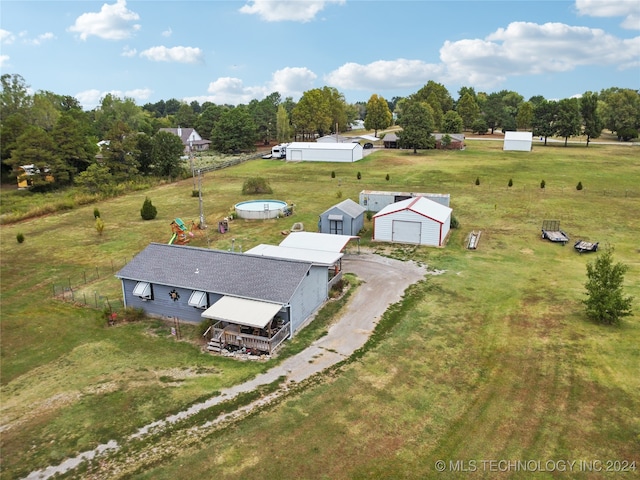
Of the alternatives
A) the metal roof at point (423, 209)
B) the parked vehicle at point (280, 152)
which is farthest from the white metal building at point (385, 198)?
the parked vehicle at point (280, 152)

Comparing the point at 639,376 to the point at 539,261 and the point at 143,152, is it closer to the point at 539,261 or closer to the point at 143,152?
the point at 539,261

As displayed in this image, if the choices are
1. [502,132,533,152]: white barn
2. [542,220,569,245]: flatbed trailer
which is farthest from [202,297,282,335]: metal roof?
[502,132,533,152]: white barn

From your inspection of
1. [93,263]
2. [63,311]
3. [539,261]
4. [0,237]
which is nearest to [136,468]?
[63,311]

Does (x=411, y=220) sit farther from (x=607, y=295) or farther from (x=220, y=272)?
(x=220, y=272)

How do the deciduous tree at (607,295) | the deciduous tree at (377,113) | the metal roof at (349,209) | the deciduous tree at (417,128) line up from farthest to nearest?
the deciduous tree at (377,113)
the deciduous tree at (417,128)
the metal roof at (349,209)
the deciduous tree at (607,295)

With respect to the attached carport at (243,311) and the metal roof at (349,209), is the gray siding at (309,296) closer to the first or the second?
the attached carport at (243,311)
